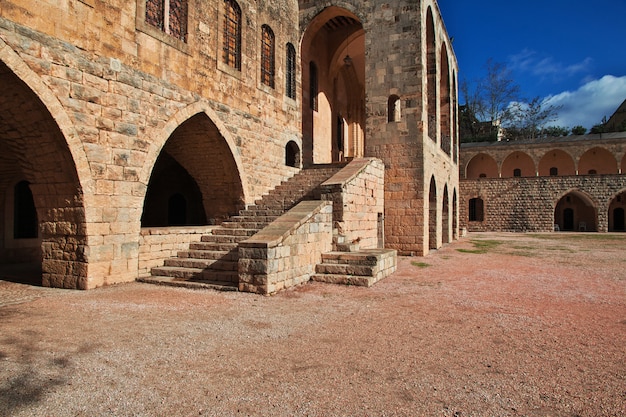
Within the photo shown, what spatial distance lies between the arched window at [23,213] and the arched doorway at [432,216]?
445 inches

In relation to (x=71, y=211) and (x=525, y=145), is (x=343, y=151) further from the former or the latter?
(x=525, y=145)

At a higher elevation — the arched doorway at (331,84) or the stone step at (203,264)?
the arched doorway at (331,84)

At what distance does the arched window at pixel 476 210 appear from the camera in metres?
29.5

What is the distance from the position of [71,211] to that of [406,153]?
28.4 ft

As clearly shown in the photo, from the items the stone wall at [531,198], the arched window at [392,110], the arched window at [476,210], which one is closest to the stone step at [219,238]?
the arched window at [392,110]

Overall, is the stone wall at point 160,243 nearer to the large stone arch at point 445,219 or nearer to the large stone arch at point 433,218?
the large stone arch at point 433,218

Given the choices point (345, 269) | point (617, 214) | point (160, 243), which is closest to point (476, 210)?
point (617, 214)

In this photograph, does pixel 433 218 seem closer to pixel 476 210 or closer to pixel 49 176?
pixel 49 176

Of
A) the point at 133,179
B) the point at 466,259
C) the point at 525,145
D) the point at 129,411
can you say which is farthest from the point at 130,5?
the point at 525,145

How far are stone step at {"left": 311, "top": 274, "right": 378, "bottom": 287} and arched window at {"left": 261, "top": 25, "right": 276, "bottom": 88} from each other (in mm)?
6444

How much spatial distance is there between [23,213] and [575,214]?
33459mm

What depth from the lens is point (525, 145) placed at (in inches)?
1209

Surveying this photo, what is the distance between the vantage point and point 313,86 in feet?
48.2

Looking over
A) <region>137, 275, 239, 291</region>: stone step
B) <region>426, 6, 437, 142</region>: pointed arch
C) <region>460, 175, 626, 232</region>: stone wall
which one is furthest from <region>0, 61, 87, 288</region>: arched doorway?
<region>460, 175, 626, 232</region>: stone wall
